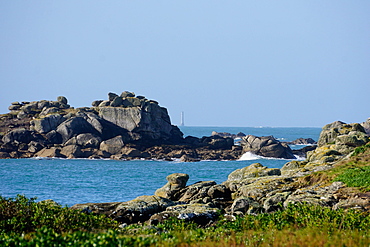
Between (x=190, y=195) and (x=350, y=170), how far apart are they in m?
10.9

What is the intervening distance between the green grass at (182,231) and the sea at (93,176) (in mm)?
24125

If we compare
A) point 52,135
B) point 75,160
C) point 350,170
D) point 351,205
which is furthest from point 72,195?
point 52,135

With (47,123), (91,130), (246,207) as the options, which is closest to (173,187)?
(246,207)

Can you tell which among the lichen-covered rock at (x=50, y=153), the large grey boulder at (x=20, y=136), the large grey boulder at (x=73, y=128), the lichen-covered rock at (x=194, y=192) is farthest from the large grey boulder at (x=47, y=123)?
the lichen-covered rock at (x=194, y=192)

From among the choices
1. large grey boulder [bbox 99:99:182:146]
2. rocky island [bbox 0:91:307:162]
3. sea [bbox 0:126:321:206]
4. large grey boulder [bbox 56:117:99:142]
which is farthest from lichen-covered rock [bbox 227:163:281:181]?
large grey boulder [bbox 56:117:99:142]

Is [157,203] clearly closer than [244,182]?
Yes

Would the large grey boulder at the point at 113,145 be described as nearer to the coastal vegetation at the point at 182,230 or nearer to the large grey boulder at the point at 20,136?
the large grey boulder at the point at 20,136

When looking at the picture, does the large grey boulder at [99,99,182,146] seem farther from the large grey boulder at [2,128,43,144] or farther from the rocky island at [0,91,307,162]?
the large grey boulder at [2,128,43,144]

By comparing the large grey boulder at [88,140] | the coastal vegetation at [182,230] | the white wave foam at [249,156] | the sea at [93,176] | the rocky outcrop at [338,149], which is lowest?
the sea at [93,176]

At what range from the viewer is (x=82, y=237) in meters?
11.1

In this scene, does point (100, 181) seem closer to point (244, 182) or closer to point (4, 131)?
point (244, 182)

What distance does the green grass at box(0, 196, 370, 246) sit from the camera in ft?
A: 35.5

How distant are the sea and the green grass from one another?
24.1 metres

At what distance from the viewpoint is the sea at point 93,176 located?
48.5 metres
